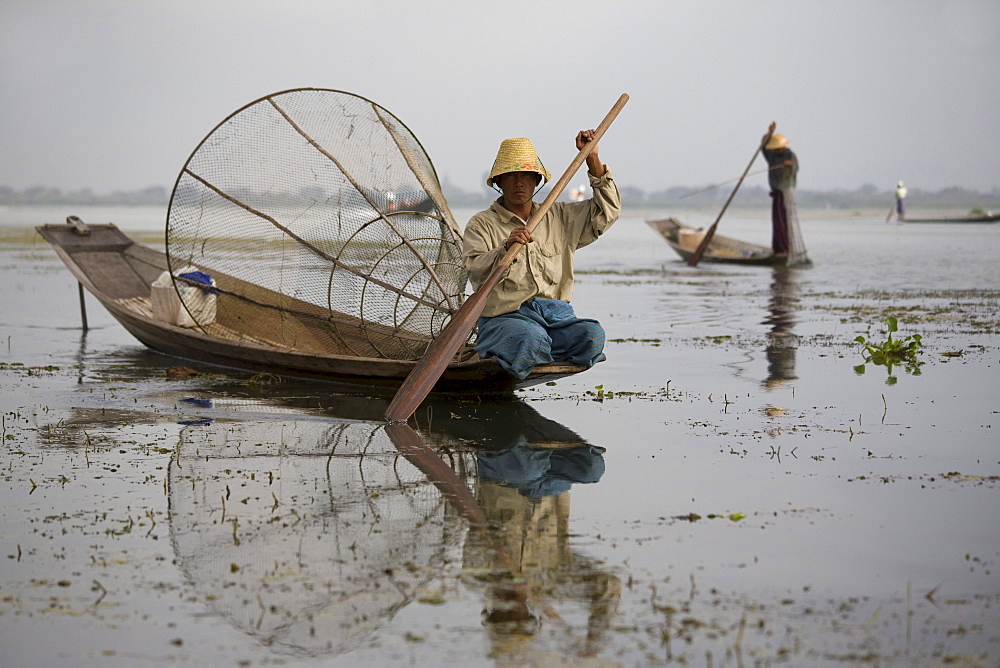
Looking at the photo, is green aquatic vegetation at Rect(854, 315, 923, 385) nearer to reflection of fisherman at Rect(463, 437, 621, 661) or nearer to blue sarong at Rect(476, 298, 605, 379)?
blue sarong at Rect(476, 298, 605, 379)

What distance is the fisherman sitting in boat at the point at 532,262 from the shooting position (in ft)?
19.1

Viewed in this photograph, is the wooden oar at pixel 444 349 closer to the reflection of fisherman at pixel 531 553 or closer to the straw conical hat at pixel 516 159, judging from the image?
the straw conical hat at pixel 516 159

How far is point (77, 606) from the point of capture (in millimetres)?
3246

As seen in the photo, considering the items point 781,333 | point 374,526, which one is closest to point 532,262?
point 374,526

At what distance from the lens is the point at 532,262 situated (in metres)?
5.95

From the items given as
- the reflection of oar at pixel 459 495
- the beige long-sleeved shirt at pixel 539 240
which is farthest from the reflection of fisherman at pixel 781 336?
the reflection of oar at pixel 459 495

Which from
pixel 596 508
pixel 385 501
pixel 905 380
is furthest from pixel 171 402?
pixel 905 380

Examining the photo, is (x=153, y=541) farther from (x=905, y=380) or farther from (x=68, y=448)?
(x=905, y=380)

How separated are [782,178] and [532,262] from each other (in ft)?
42.2

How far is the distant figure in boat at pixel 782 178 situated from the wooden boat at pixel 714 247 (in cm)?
57

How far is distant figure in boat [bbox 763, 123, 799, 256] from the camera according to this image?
695 inches

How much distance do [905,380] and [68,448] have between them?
209 inches

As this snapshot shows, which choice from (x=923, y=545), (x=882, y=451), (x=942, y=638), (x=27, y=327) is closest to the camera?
(x=942, y=638)

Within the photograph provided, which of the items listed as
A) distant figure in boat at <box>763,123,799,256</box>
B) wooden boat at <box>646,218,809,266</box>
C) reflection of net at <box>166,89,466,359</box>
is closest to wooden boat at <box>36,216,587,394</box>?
reflection of net at <box>166,89,466,359</box>
